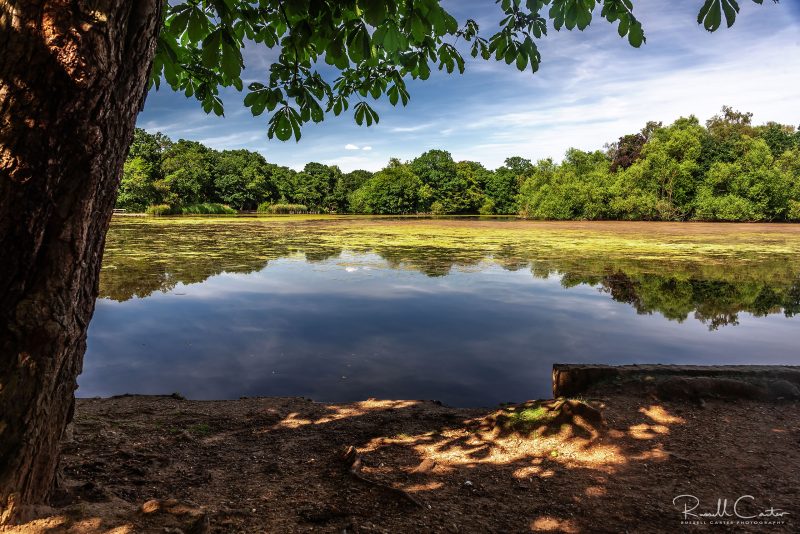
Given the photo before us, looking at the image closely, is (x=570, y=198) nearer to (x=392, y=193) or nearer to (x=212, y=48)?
(x=392, y=193)

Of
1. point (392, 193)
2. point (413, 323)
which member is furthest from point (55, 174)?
point (392, 193)

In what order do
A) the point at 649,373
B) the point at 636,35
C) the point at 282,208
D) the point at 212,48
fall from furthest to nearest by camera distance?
1. the point at 282,208
2. the point at 649,373
3. the point at 636,35
4. the point at 212,48

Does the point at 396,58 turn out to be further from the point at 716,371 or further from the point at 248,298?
the point at 248,298

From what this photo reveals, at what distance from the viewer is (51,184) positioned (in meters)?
1.38

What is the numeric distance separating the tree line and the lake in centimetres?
2860

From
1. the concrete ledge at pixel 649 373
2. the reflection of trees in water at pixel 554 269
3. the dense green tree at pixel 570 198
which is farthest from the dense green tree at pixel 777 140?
the concrete ledge at pixel 649 373

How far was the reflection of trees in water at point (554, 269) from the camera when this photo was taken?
8.27 meters

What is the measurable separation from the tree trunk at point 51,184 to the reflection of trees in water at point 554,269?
303 inches

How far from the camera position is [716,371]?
385 cm

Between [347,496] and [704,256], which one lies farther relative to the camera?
[704,256]

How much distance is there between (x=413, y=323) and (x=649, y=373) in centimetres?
377

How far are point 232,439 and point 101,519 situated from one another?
1690mm

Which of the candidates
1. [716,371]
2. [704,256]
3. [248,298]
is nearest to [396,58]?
[716,371]

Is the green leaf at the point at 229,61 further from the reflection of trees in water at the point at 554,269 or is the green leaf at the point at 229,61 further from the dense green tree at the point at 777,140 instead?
the dense green tree at the point at 777,140
